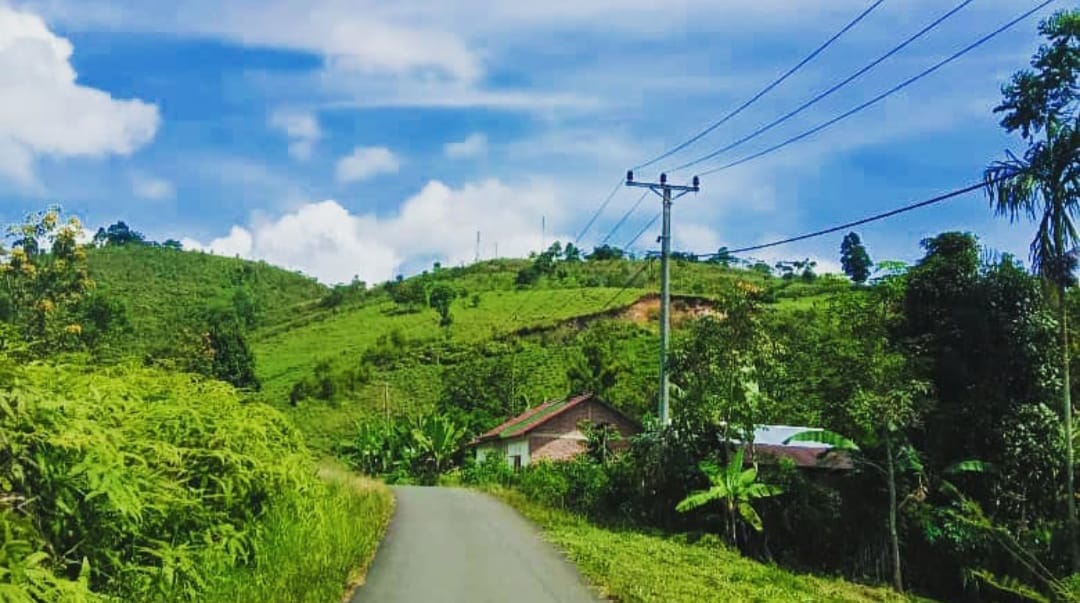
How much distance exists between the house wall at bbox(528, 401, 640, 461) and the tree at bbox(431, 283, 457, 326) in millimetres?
41131

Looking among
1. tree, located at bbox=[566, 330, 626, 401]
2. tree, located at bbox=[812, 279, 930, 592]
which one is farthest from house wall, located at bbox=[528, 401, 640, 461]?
tree, located at bbox=[812, 279, 930, 592]

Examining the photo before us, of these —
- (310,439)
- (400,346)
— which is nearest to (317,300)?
(400,346)

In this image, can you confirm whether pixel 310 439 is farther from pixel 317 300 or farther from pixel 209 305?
pixel 317 300

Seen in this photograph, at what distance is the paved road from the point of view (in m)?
12.0

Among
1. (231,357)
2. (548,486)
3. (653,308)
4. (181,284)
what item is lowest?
(548,486)

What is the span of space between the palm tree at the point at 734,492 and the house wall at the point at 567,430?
25.0 m

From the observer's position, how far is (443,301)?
294ft

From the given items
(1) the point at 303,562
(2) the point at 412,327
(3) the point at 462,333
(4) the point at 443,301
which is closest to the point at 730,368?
(1) the point at 303,562

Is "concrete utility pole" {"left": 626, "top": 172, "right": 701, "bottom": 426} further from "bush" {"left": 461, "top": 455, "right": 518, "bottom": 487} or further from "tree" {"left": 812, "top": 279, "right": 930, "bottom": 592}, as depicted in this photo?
"bush" {"left": 461, "top": 455, "right": 518, "bottom": 487}

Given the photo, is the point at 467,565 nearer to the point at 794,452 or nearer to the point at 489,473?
the point at 794,452

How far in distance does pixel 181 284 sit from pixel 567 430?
8306 centimetres

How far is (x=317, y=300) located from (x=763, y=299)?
370ft

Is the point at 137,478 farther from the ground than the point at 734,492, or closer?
farther from the ground

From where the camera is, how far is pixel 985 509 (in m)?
19.8
